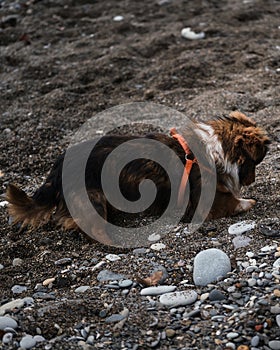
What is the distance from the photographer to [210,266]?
12.3ft

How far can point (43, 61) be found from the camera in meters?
8.16

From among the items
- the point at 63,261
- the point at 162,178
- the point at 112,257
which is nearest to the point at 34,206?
the point at 63,261

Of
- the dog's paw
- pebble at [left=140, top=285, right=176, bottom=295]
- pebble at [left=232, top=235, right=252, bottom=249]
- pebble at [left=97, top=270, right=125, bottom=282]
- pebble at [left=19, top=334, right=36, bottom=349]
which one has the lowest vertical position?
the dog's paw

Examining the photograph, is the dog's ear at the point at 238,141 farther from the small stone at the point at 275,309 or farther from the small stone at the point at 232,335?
the small stone at the point at 232,335

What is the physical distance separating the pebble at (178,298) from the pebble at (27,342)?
0.76m

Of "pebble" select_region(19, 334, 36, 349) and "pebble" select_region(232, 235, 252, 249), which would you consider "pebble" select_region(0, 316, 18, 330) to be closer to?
"pebble" select_region(19, 334, 36, 349)

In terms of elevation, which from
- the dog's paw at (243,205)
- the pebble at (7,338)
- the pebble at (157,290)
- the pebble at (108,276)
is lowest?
the dog's paw at (243,205)

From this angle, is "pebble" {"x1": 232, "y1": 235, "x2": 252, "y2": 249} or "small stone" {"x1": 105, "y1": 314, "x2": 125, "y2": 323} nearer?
"small stone" {"x1": 105, "y1": 314, "x2": 125, "y2": 323}

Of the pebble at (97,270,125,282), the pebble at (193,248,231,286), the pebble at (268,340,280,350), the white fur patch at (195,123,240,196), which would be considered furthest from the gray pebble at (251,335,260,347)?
the white fur patch at (195,123,240,196)

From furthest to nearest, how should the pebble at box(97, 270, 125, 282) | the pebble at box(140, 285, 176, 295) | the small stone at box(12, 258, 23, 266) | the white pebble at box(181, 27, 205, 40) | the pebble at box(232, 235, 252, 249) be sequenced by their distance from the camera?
the white pebble at box(181, 27, 205, 40) < the small stone at box(12, 258, 23, 266) < the pebble at box(232, 235, 252, 249) < the pebble at box(97, 270, 125, 282) < the pebble at box(140, 285, 176, 295)

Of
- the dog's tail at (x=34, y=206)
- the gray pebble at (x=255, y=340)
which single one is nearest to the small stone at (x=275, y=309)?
the gray pebble at (x=255, y=340)

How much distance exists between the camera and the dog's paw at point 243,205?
15.0ft

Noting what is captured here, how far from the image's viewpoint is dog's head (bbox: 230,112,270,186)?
15.2 ft

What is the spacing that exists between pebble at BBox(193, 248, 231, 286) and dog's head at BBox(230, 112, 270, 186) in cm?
101
